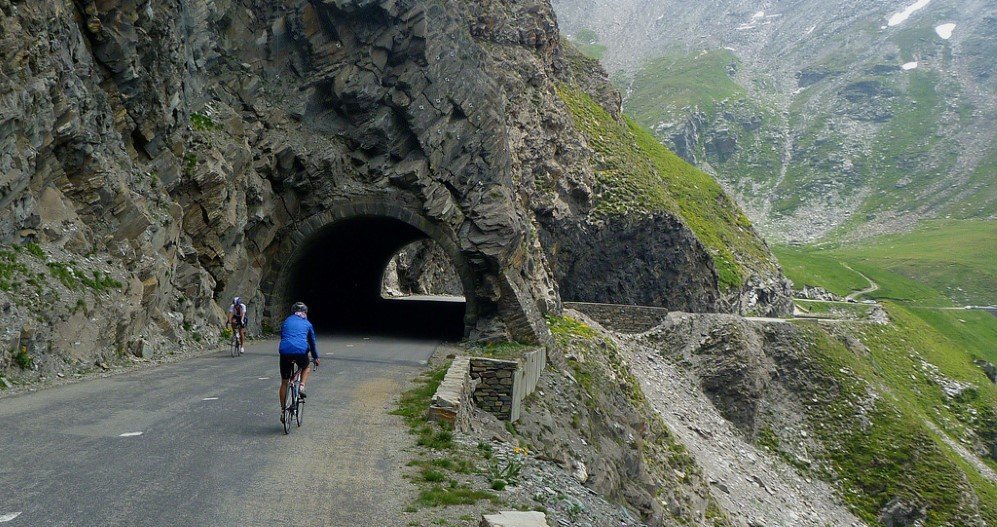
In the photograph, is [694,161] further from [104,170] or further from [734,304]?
[104,170]

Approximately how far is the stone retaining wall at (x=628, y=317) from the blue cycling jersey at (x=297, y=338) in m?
31.5

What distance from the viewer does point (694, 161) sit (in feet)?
533

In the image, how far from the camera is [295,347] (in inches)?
464

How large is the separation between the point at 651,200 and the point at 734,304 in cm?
879

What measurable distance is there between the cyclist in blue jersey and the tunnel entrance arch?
19.0 meters

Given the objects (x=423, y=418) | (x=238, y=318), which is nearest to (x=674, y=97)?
(x=238, y=318)

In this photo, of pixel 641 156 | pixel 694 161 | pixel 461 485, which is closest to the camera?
pixel 461 485

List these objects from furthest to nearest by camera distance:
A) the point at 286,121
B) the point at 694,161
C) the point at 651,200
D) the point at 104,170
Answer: the point at 694,161, the point at 651,200, the point at 286,121, the point at 104,170

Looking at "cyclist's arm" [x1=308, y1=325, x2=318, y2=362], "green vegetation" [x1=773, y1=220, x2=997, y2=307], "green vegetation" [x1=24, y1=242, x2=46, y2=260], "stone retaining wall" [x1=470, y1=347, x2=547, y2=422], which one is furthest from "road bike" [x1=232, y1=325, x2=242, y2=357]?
"green vegetation" [x1=773, y1=220, x2=997, y2=307]

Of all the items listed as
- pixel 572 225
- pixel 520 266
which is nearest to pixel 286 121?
pixel 520 266

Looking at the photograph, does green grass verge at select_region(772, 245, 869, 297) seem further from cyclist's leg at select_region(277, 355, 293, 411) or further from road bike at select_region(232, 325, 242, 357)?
cyclist's leg at select_region(277, 355, 293, 411)

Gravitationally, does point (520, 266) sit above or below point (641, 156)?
below

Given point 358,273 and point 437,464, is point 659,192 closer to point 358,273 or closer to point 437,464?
point 358,273

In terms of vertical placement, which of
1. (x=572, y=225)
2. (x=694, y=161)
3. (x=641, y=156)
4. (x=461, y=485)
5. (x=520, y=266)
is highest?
(x=694, y=161)
